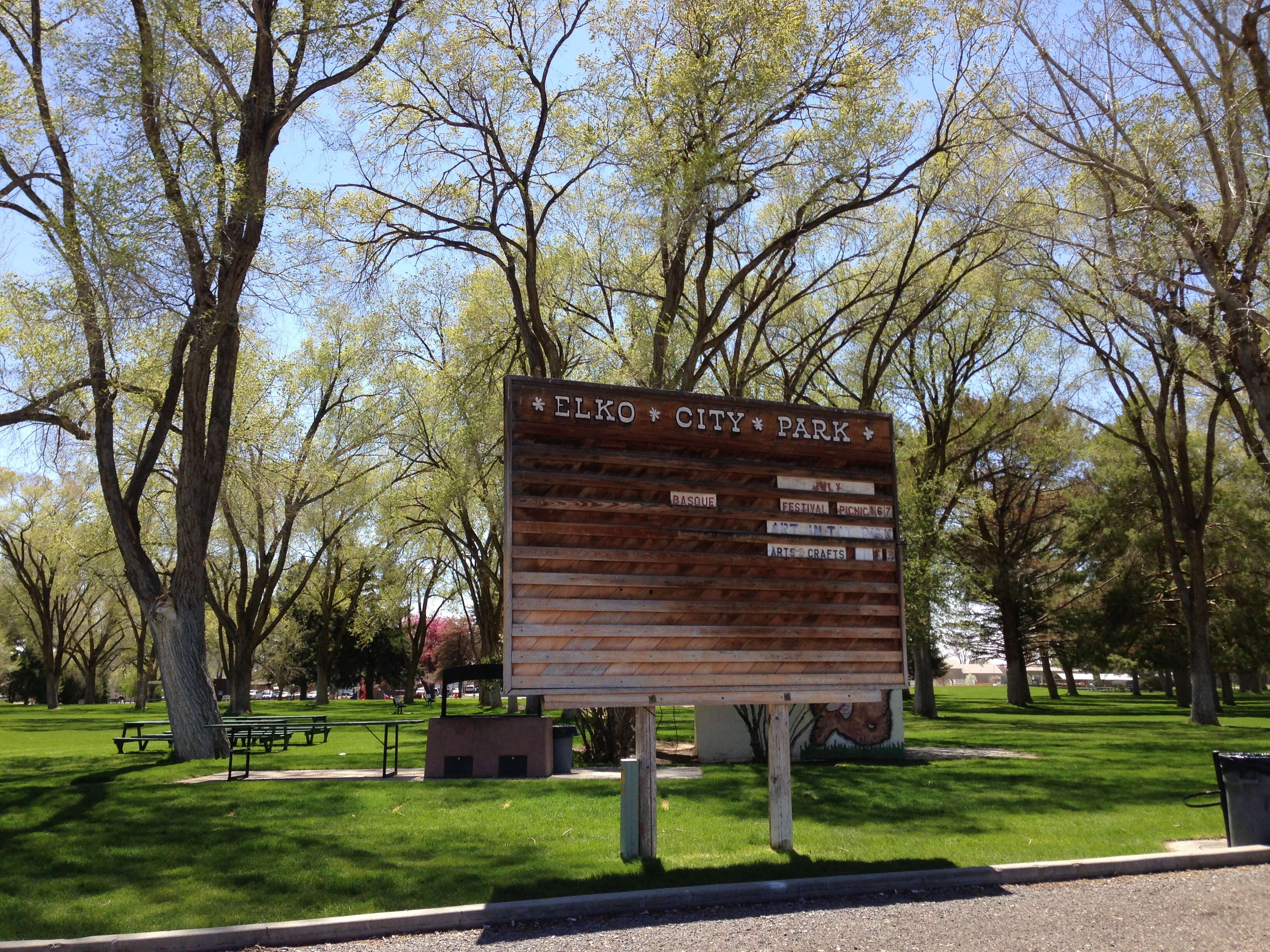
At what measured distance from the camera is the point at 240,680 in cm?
3039

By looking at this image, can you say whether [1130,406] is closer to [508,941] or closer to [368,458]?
[368,458]

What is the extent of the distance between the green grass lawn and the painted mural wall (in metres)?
1.13

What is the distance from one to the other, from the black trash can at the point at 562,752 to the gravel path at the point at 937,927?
7.41m

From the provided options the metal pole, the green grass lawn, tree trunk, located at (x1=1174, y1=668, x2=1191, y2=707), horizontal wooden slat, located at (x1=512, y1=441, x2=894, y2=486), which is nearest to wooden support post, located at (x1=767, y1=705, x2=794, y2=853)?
the green grass lawn

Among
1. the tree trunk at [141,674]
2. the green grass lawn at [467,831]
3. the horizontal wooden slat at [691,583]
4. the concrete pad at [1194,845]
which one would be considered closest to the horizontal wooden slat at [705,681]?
the horizontal wooden slat at [691,583]

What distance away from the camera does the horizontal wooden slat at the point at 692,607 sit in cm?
785

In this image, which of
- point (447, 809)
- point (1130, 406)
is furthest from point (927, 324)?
point (447, 809)

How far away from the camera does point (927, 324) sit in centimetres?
3077

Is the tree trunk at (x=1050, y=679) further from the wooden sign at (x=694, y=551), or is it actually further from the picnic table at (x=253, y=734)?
the wooden sign at (x=694, y=551)

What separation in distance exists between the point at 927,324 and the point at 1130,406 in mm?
6606

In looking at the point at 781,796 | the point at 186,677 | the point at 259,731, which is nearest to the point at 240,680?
the point at 259,731

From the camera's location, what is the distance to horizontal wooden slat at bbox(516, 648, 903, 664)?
7.77 metres

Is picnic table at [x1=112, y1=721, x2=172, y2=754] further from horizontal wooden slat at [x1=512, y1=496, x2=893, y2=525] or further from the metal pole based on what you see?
horizontal wooden slat at [x1=512, y1=496, x2=893, y2=525]

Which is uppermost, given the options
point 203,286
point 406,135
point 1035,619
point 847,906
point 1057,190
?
point 406,135
